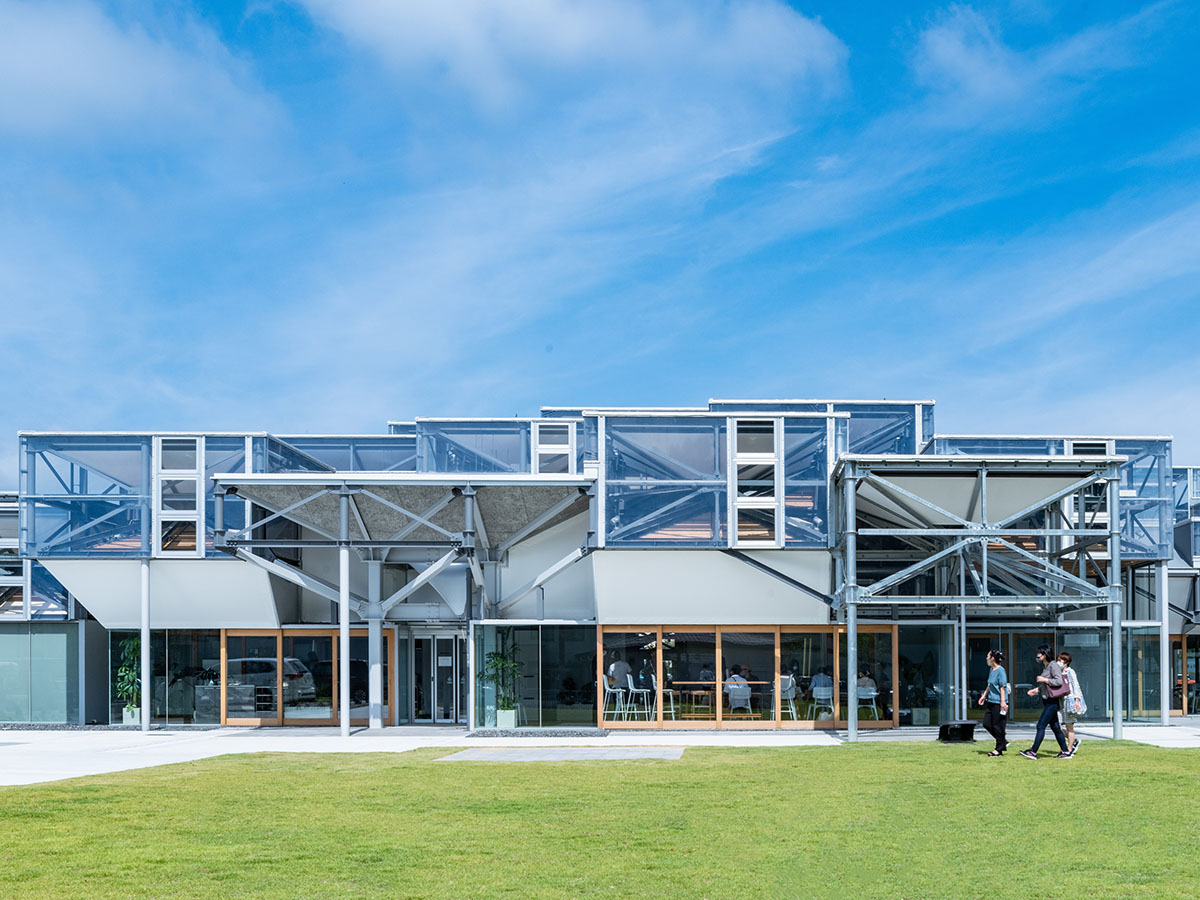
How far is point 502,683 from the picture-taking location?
24016 mm

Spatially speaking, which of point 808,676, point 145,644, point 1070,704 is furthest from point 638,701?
point 145,644

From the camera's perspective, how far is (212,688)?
26031 millimetres

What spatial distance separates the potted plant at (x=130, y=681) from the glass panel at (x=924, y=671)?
51.4 ft

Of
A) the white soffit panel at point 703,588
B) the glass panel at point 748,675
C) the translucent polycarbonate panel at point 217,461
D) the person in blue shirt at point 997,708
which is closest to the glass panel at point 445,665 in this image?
the white soffit panel at point 703,588

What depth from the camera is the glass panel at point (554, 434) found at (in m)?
27.2

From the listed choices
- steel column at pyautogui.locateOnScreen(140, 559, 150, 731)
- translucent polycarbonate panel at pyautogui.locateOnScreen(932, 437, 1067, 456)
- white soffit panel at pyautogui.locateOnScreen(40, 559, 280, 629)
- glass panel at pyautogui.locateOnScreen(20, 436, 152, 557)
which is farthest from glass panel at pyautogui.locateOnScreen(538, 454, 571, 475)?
steel column at pyautogui.locateOnScreen(140, 559, 150, 731)

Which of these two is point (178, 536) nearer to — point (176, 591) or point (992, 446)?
point (176, 591)

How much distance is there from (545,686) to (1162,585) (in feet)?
42.2

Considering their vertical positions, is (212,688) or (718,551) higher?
(718,551)

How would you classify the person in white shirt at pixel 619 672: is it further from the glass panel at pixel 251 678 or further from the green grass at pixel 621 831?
the glass panel at pixel 251 678

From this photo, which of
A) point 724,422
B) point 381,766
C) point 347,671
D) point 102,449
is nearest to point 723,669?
point 724,422

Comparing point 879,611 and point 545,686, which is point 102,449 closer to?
point 545,686

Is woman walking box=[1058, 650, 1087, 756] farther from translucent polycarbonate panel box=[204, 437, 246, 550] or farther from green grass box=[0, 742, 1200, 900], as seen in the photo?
translucent polycarbonate panel box=[204, 437, 246, 550]

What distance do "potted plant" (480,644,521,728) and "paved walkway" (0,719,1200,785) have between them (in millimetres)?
822
